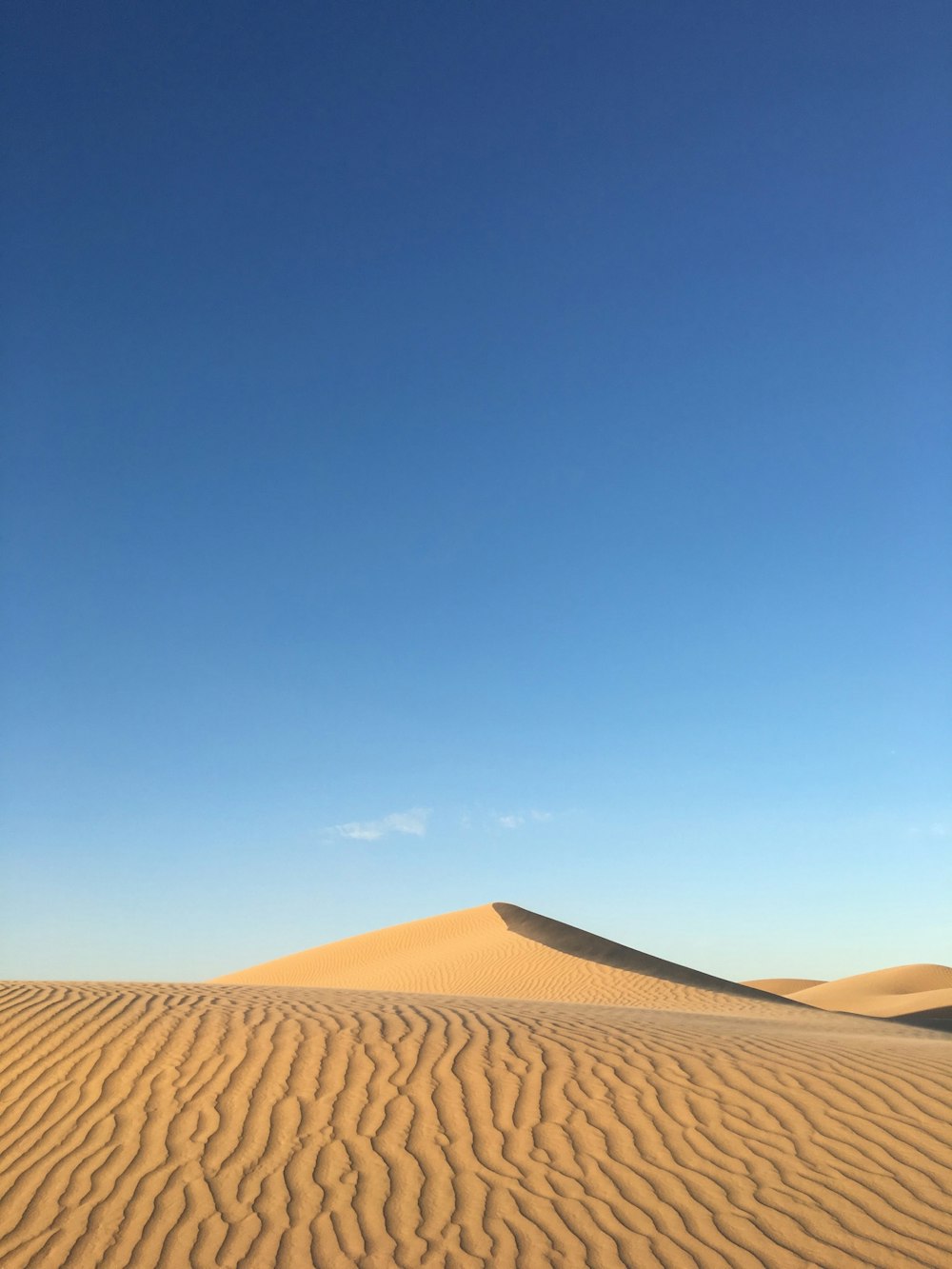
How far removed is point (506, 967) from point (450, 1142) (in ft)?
73.2

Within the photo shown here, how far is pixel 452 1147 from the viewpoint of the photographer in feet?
23.8

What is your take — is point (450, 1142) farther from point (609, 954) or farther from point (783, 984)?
point (783, 984)

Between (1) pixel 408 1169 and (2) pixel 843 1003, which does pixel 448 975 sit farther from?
(1) pixel 408 1169

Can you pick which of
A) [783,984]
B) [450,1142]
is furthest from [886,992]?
[450,1142]

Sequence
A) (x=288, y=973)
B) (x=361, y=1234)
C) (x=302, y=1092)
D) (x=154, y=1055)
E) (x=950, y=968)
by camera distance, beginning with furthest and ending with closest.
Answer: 1. (x=950, y=968)
2. (x=288, y=973)
3. (x=154, y=1055)
4. (x=302, y=1092)
5. (x=361, y=1234)

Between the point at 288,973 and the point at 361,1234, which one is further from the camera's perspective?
the point at 288,973

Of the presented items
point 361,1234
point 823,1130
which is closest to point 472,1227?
point 361,1234

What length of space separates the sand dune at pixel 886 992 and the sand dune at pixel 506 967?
6553 mm

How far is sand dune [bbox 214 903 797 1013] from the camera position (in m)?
24.8

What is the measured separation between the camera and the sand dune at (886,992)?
31.8 m

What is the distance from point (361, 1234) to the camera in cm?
610

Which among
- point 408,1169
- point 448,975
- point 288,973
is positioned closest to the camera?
point 408,1169

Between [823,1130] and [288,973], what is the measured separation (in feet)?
107

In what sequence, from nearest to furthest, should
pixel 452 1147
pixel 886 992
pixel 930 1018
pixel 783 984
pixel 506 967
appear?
1. pixel 452 1147
2. pixel 930 1018
3. pixel 506 967
4. pixel 886 992
5. pixel 783 984
